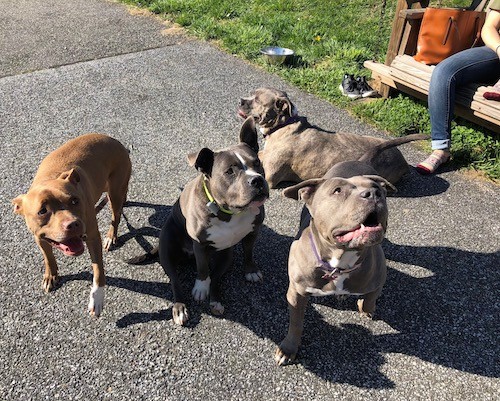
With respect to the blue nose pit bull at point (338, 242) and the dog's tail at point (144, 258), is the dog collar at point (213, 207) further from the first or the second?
the dog's tail at point (144, 258)

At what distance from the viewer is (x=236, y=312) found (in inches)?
153

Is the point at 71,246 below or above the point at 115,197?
above

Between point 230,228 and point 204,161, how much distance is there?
59cm

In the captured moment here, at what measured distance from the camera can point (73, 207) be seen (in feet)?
10.9

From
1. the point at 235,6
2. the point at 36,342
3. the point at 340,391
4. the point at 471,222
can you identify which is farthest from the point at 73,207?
the point at 235,6

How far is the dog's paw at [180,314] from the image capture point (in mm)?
3734

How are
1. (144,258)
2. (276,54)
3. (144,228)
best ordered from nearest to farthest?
(144,258), (144,228), (276,54)

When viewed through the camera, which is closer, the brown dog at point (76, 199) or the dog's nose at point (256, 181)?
the brown dog at point (76, 199)

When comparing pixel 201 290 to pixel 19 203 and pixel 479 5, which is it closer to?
pixel 19 203

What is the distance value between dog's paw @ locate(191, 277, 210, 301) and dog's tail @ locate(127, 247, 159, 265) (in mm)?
599

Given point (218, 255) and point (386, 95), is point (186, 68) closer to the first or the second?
point (386, 95)

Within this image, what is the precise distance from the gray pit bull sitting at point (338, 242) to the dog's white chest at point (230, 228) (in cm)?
46

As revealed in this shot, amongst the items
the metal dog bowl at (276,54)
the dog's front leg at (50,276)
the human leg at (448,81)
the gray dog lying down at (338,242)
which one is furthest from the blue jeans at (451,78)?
the dog's front leg at (50,276)

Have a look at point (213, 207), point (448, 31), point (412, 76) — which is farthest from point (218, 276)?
point (448, 31)
